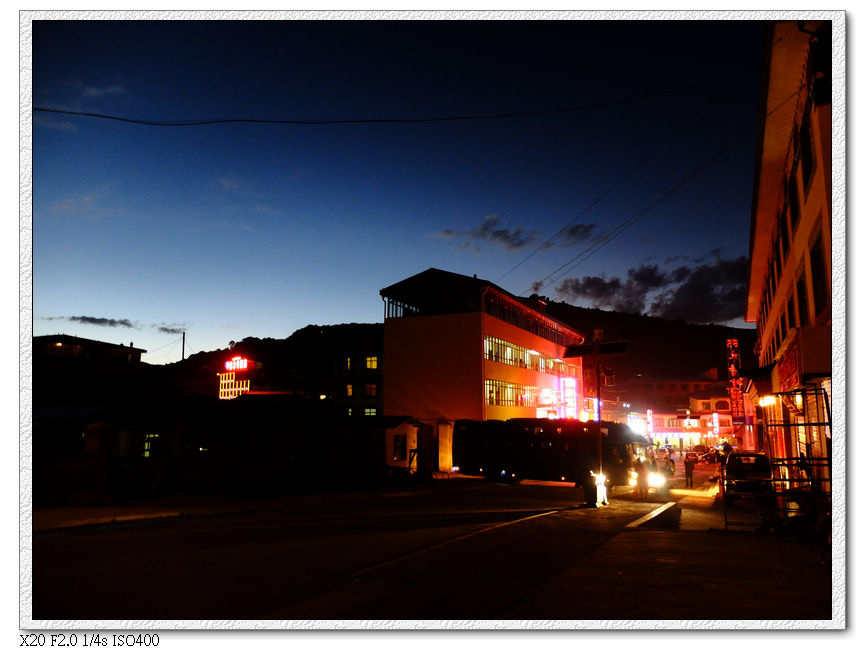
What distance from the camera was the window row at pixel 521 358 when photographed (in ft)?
149

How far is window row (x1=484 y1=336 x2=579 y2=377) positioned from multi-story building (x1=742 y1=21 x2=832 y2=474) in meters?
24.5

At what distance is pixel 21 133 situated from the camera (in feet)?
22.7

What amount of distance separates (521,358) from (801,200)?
37.9m

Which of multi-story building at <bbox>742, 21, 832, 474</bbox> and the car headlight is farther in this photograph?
the car headlight

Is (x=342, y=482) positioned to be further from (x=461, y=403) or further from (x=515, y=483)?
(x=461, y=403)

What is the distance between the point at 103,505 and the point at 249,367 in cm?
3740

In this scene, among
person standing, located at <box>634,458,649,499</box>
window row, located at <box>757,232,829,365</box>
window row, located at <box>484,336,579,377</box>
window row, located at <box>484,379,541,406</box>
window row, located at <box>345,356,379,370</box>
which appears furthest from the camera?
window row, located at <box>345,356,379,370</box>

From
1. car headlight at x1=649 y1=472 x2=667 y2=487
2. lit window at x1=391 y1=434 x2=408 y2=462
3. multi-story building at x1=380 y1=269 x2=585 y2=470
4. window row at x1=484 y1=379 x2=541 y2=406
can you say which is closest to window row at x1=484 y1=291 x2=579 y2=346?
multi-story building at x1=380 y1=269 x2=585 y2=470

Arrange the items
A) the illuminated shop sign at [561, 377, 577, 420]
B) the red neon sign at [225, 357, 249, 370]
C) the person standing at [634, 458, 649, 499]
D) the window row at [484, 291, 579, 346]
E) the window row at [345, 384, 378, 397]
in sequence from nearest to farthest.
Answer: the person standing at [634, 458, 649, 499], the window row at [484, 291, 579, 346], the illuminated shop sign at [561, 377, 577, 420], the red neon sign at [225, 357, 249, 370], the window row at [345, 384, 378, 397]

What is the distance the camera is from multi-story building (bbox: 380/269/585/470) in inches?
1706

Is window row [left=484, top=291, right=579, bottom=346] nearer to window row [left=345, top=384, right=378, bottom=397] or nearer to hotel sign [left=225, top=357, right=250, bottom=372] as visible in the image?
window row [left=345, top=384, right=378, bottom=397]

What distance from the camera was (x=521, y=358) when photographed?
51531 mm

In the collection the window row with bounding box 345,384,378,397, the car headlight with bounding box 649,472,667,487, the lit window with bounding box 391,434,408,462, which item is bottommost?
the car headlight with bounding box 649,472,667,487

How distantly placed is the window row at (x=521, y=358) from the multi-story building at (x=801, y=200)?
2452 cm
